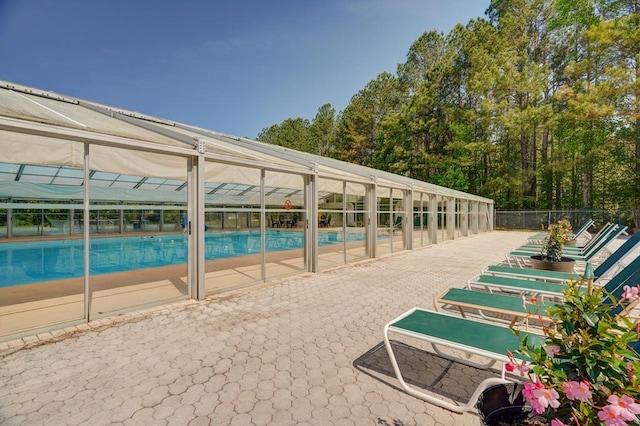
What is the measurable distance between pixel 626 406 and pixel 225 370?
321 centimetres

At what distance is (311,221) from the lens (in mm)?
8367

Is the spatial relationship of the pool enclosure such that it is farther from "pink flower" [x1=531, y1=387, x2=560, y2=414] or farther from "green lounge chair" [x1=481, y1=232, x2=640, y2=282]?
"pink flower" [x1=531, y1=387, x2=560, y2=414]

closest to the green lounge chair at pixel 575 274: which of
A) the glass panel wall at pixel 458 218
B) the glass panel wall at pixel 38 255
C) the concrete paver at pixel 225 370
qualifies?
the concrete paver at pixel 225 370

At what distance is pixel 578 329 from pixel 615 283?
114 inches

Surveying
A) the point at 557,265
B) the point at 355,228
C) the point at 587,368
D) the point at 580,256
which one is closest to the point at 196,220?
the point at 587,368

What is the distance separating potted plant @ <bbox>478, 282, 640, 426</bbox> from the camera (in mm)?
1440

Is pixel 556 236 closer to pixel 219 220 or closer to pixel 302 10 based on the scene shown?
pixel 302 10

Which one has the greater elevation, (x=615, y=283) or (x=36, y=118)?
(x=36, y=118)

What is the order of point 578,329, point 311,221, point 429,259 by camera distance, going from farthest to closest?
point 429,259 < point 311,221 < point 578,329

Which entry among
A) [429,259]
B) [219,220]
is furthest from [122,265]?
[219,220]

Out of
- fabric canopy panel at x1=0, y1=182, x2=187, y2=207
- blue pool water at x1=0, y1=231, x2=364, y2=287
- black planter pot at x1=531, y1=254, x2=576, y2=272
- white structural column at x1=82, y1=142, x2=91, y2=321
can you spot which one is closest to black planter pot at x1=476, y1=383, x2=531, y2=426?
white structural column at x1=82, y1=142, x2=91, y2=321

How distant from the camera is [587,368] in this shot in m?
1.58

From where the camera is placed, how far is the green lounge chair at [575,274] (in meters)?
5.48

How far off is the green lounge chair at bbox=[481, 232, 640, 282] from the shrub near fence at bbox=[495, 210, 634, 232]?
62.6 ft
